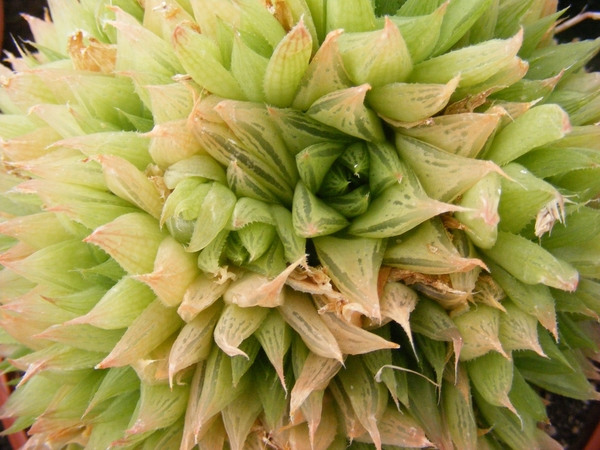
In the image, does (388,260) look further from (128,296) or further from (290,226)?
(128,296)

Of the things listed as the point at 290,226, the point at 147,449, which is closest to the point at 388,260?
the point at 290,226

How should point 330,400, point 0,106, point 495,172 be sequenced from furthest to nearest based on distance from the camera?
point 0,106 < point 330,400 < point 495,172

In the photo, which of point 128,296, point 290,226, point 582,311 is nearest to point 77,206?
point 128,296

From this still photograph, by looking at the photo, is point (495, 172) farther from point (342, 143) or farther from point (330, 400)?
point (330, 400)

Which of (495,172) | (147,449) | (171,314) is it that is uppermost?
(495,172)

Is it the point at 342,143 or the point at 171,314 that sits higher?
the point at 342,143

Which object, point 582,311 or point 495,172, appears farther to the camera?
point 582,311

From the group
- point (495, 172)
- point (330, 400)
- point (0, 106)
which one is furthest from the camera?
point (0, 106)
